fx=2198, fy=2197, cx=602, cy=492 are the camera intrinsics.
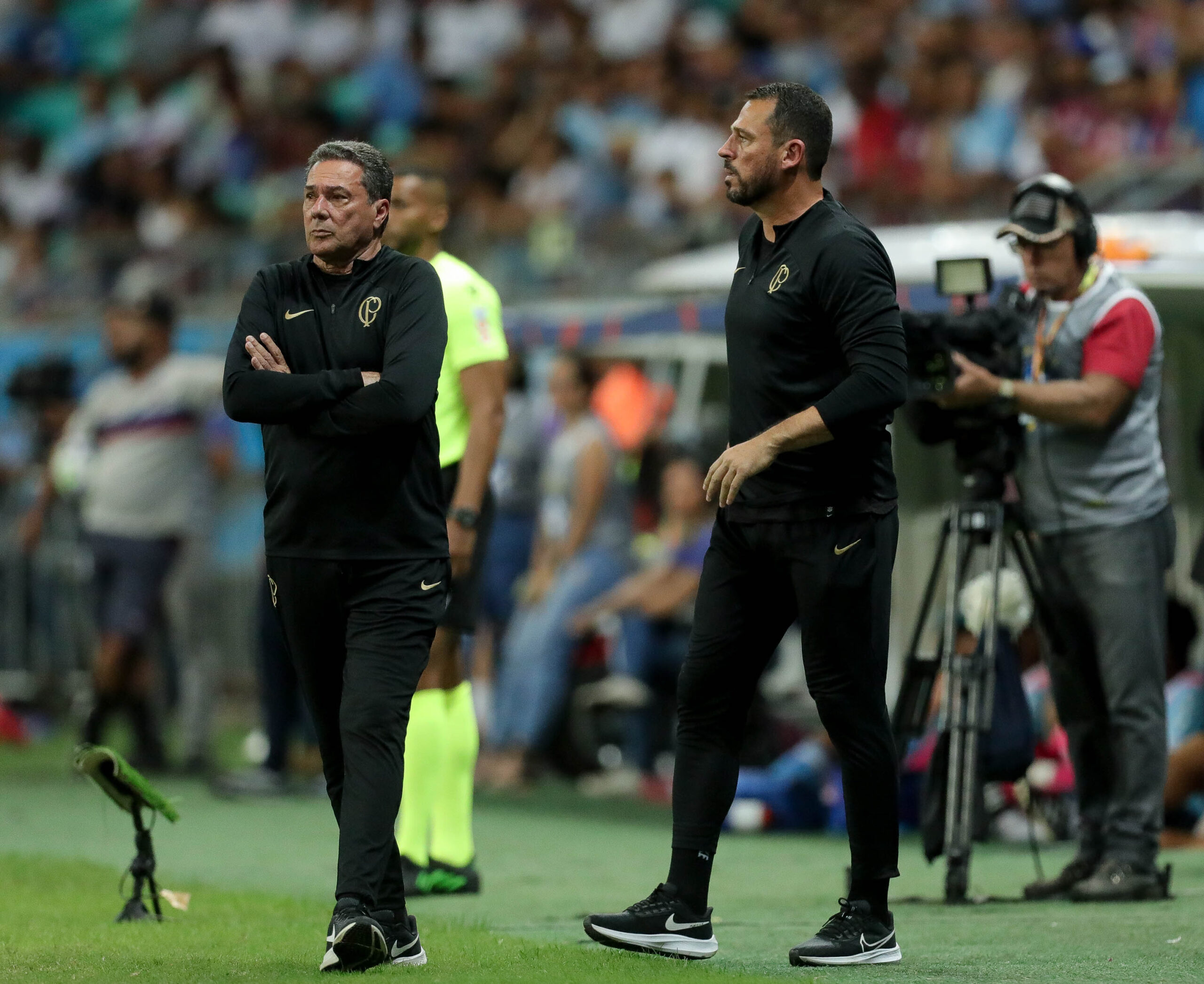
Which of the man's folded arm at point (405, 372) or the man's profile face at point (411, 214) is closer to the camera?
the man's folded arm at point (405, 372)

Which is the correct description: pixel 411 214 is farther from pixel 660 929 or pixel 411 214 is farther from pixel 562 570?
pixel 562 570

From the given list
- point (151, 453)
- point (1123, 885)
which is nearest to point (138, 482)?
point (151, 453)

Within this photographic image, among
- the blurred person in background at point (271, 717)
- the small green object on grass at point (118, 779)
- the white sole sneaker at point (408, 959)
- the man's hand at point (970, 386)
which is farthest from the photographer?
the blurred person in background at point (271, 717)

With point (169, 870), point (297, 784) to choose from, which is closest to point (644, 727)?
point (297, 784)

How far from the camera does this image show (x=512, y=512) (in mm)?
12484

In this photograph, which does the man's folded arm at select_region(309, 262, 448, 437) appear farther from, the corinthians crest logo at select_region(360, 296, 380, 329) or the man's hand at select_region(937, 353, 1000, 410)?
the man's hand at select_region(937, 353, 1000, 410)

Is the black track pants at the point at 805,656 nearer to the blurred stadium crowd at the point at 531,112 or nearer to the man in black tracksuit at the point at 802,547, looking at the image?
the man in black tracksuit at the point at 802,547

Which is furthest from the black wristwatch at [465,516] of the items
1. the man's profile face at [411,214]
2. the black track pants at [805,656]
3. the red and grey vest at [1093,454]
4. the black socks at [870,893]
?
the black socks at [870,893]

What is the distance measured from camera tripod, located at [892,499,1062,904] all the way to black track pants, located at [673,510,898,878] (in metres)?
1.35

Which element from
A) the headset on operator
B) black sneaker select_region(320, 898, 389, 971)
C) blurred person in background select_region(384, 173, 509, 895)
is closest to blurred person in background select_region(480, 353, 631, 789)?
blurred person in background select_region(384, 173, 509, 895)

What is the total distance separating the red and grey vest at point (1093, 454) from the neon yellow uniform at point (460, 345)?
1.81m

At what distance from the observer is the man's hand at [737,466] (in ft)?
17.4

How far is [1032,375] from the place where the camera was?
24.2ft

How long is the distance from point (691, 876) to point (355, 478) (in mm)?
1338
